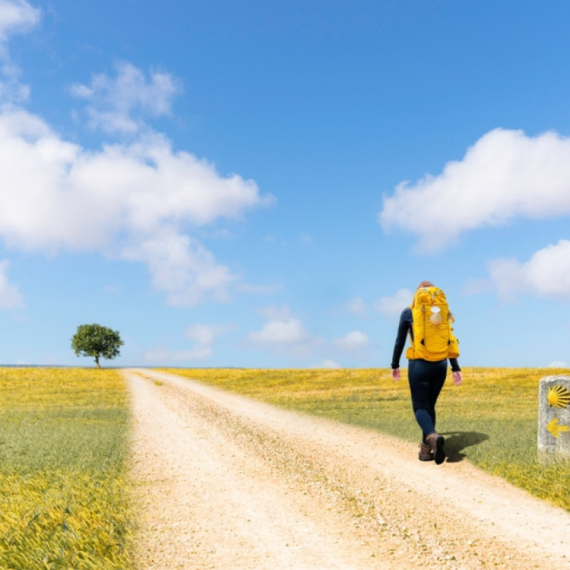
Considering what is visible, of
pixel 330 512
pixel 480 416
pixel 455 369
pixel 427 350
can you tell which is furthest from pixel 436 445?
pixel 480 416

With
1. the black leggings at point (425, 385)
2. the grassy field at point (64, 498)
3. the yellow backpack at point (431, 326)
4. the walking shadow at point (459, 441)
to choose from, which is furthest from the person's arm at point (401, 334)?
the grassy field at point (64, 498)

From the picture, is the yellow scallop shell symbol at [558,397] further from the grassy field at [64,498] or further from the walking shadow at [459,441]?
the grassy field at [64,498]

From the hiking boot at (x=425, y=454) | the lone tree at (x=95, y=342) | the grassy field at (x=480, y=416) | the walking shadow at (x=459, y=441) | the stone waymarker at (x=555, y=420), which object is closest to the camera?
the grassy field at (x=480, y=416)

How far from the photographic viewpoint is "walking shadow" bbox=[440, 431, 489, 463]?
9.73 meters

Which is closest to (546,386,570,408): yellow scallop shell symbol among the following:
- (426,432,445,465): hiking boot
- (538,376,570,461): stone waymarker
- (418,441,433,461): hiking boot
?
(538,376,570,461): stone waymarker

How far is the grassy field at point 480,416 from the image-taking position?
8234 mm

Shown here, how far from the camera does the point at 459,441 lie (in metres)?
10.9

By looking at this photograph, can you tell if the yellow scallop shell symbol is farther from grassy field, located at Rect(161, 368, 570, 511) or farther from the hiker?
the hiker

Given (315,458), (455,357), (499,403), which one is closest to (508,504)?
(455,357)

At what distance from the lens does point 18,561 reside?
5.40 m

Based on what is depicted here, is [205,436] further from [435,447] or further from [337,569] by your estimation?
[337,569]

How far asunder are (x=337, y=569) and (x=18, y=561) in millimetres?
3432

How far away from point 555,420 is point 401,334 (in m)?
3.04

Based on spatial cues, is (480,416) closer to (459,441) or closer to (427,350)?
(459,441)
